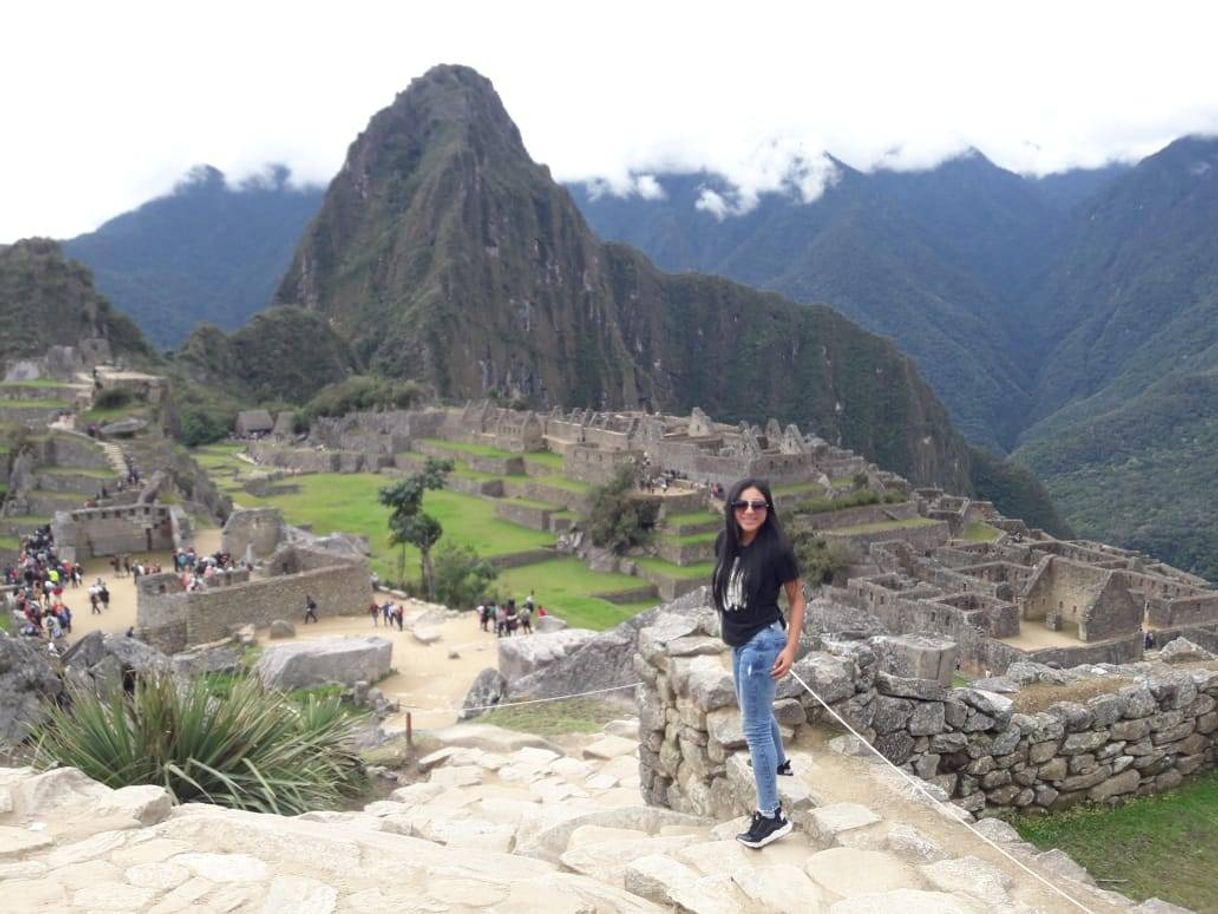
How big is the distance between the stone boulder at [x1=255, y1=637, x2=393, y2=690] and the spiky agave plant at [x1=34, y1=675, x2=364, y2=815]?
584cm

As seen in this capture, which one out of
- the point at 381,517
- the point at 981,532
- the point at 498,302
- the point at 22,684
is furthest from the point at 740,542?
the point at 498,302

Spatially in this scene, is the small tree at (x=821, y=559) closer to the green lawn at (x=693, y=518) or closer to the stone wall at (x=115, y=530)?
the green lawn at (x=693, y=518)

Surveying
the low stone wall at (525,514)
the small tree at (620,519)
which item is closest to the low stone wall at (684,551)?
the small tree at (620,519)

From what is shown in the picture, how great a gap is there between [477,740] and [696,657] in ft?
14.0

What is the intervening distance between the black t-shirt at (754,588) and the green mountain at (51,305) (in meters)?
84.3

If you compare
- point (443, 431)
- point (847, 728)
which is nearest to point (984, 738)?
point (847, 728)

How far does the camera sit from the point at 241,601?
1705 cm

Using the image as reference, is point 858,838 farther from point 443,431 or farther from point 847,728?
point 443,431

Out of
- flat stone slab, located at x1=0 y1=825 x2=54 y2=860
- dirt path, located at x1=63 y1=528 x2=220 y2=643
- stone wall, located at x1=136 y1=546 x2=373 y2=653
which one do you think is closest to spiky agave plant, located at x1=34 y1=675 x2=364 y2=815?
flat stone slab, located at x1=0 y1=825 x2=54 y2=860

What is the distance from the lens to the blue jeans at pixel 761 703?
4355 millimetres

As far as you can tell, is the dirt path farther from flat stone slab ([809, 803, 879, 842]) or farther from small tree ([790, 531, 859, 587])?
→ small tree ([790, 531, 859, 587])

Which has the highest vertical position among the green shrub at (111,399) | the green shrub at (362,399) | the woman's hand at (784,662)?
the green shrub at (111,399)

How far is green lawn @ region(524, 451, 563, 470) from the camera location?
169 ft

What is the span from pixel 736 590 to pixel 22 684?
969 centimetres
